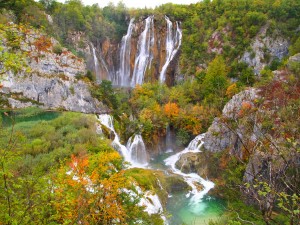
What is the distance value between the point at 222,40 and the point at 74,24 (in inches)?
858

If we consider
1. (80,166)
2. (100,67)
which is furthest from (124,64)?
(80,166)

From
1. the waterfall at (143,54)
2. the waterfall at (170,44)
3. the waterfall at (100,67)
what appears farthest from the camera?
the waterfall at (100,67)

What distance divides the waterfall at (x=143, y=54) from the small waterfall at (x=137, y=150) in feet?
52.0

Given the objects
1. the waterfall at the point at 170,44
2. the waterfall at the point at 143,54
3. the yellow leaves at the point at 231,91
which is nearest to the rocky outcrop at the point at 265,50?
the yellow leaves at the point at 231,91

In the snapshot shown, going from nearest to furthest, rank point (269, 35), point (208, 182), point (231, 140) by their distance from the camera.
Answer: point (208, 182) → point (231, 140) → point (269, 35)

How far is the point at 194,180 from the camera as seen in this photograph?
19.4 meters

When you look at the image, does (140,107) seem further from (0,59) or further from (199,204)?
(0,59)

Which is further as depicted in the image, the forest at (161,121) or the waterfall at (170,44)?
the waterfall at (170,44)

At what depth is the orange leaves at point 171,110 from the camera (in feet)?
83.1

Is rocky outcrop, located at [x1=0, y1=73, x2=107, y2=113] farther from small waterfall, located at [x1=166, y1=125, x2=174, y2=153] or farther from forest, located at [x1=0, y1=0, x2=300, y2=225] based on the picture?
small waterfall, located at [x1=166, y1=125, x2=174, y2=153]

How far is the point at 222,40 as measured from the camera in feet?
120

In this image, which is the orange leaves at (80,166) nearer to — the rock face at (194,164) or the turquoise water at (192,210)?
the turquoise water at (192,210)

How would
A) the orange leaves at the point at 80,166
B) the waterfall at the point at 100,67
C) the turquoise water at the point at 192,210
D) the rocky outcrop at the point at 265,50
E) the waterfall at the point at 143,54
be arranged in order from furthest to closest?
the waterfall at the point at 100,67
the waterfall at the point at 143,54
the rocky outcrop at the point at 265,50
the turquoise water at the point at 192,210
the orange leaves at the point at 80,166

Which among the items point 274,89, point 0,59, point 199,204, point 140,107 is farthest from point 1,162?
point 140,107
